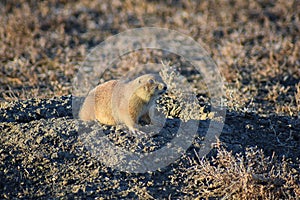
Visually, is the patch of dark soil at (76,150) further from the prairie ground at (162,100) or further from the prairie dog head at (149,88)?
the prairie dog head at (149,88)

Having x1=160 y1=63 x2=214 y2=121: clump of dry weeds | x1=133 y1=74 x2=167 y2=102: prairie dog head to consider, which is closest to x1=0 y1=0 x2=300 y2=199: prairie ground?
x1=160 y1=63 x2=214 y2=121: clump of dry weeds

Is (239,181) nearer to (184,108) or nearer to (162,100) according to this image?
(184,108)

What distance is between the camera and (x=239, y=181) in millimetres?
4422

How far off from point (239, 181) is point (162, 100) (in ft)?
6.07

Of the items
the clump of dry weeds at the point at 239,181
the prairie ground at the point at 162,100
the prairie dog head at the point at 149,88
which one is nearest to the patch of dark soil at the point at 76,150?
the prairie ground at the point at 162,100

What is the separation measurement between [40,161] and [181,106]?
5.92 feet

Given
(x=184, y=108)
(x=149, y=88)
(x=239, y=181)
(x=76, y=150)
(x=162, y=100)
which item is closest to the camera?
(x=239, y=181)

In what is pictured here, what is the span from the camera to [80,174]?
4.65 metres

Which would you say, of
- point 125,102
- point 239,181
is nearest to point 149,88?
point 125,102

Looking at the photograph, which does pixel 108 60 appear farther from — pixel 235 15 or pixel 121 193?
pixel 121 193

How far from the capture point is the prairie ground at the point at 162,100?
179 inches

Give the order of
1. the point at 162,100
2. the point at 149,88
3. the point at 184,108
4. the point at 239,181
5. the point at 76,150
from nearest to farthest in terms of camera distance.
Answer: the point at 239,181 → the point at 76,150 → the point at 149,88 → the point at 184,108 → the point at 162,100

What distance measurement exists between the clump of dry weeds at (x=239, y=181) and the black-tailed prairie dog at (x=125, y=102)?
0.90 metres

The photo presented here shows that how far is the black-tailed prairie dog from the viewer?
520 cm
